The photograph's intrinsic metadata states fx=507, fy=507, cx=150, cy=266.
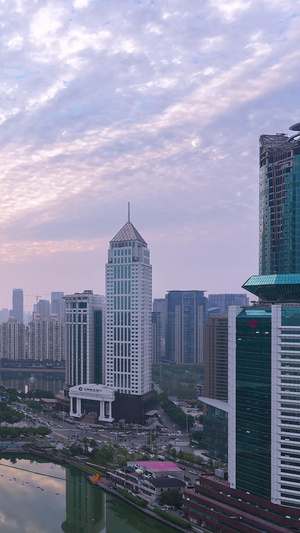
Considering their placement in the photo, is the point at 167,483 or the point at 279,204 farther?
the point at 279,204

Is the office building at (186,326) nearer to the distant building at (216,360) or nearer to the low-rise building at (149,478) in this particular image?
the distant building at (216,360)

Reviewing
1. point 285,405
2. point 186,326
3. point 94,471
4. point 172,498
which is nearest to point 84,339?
point 94,471

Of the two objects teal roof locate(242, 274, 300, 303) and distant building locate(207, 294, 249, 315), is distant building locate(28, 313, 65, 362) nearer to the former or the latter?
distant building locate(207, 294, 249, 315)

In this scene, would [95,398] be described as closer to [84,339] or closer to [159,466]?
[84,339]

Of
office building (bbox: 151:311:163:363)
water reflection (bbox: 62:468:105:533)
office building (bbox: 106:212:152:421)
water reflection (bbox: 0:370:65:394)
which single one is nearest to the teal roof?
water reflection (bbox: 62:468:105:533)

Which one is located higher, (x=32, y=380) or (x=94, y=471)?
(x=94, y=471)

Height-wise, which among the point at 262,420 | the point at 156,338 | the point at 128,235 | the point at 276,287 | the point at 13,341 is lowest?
the point at 13,341

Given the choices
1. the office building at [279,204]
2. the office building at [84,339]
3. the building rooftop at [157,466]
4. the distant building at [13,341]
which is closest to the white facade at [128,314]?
the office building at [84,339]
